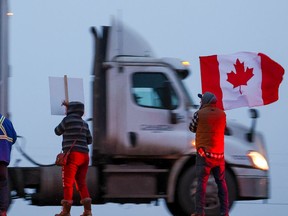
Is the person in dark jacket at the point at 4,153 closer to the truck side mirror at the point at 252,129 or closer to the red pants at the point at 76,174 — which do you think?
the red pants at the point at 76,174

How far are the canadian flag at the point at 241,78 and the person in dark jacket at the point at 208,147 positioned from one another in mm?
1294

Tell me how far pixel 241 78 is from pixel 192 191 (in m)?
1.94

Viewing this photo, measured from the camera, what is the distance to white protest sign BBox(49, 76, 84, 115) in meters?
13.2

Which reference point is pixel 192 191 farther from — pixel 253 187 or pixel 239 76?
pixel 239 76

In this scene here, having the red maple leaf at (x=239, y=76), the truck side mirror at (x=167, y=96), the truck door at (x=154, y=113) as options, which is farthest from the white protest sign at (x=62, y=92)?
the red maple leaf at (x=239, y=76)

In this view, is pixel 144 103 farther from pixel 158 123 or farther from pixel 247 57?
pixel 247 57

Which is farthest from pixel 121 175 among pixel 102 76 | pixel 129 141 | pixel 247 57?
pixel 247 57

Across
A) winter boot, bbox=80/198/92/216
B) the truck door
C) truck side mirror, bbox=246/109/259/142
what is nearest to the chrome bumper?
truck side mirror, bbox=246/109/259/142

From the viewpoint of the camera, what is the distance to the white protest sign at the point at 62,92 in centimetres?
1322

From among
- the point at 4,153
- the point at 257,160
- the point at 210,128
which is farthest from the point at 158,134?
the point at 4,153

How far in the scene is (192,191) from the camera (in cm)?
1295

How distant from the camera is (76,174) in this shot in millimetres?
12523

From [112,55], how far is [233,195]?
2.86 meters

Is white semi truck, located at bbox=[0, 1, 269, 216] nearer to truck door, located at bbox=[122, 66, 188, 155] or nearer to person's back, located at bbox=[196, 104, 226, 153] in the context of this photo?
truck door, located at bbox=[122, 66, 188, 155]
